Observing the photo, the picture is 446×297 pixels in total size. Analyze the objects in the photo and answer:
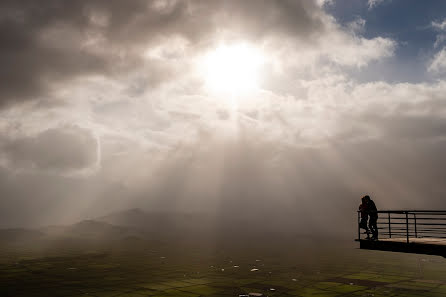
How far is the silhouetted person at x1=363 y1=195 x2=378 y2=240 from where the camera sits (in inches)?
773

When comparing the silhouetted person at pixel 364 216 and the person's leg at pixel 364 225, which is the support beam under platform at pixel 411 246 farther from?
the silhouetted person at pixel 364 216

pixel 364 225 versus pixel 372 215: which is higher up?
pixel 372 215

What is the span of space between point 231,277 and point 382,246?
11172 cm

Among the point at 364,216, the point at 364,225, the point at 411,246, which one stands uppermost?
A: the point at 364,216

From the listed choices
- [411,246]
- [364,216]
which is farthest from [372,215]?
[411,246]

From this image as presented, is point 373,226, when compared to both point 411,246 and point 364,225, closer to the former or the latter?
point 364,225

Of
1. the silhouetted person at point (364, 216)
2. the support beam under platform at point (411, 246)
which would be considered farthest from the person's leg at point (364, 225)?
the support beam under platform at point (411, 246)

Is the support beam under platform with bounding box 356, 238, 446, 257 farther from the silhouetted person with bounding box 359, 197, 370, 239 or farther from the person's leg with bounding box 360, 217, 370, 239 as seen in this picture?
the silhouetted person with bounding box 359, 197, 370, 239

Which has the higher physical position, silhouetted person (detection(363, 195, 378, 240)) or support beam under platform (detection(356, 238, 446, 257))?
silhouetted person (detection(363, 195, 378, 240))

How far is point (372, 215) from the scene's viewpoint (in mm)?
19906

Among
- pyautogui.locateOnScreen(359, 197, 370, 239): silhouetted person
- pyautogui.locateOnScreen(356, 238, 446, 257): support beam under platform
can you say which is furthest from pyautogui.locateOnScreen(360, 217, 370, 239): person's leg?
pyautogui.locateOnScreen(356, 238, 446, 257): support beam under platform

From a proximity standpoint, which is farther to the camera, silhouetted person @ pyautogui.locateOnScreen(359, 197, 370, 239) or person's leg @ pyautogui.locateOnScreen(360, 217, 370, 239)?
silhouetted person @ pyautogui.locateOnScreen(359, 197, 370, 239)

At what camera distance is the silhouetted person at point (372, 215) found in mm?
19625

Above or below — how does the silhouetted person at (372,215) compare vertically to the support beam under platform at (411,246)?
above
